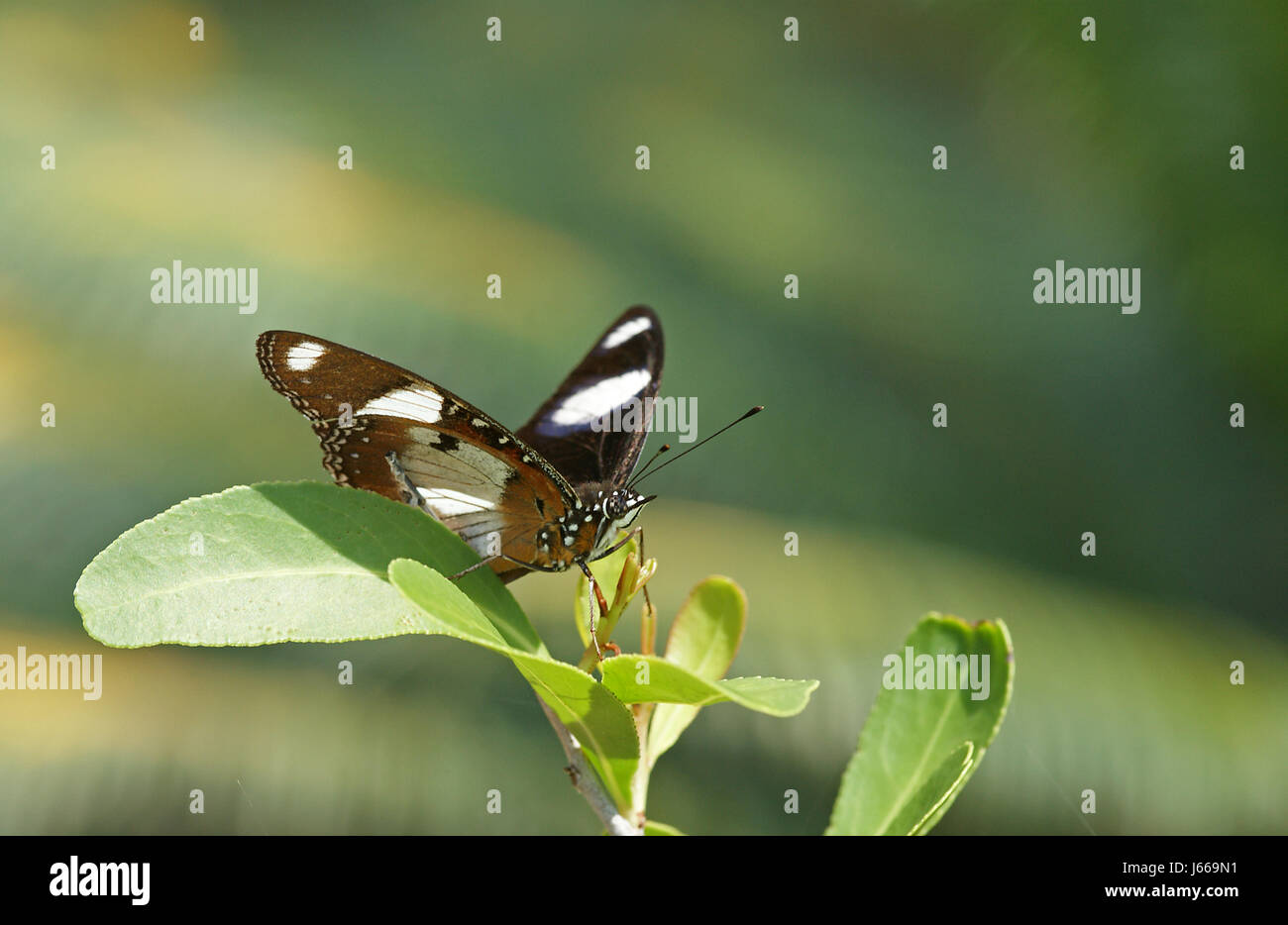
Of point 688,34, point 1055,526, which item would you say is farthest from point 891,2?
point 1055,526

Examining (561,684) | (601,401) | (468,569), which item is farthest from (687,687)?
(601,401)

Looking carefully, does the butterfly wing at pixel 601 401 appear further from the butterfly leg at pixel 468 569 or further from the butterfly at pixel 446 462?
the butterfly leg at pixel 468 569

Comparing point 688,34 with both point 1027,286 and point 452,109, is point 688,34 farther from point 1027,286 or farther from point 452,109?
point 1027,286

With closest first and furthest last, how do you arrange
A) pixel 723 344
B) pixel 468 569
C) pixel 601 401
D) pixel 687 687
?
1. pixel 687 687
2. pixel 468 569
3. pixel 601 401
4. pixel 723 344

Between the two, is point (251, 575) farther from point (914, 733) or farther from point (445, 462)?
point (914, 733)

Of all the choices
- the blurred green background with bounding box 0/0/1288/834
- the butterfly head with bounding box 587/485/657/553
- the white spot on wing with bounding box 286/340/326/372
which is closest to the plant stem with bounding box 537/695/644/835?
the butterfly head with bounding box 587/485/657/553

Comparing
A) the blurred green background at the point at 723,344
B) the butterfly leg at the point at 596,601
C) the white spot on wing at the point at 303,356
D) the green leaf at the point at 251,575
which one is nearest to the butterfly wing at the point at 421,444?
the white spot on wing at the point at 303,356
